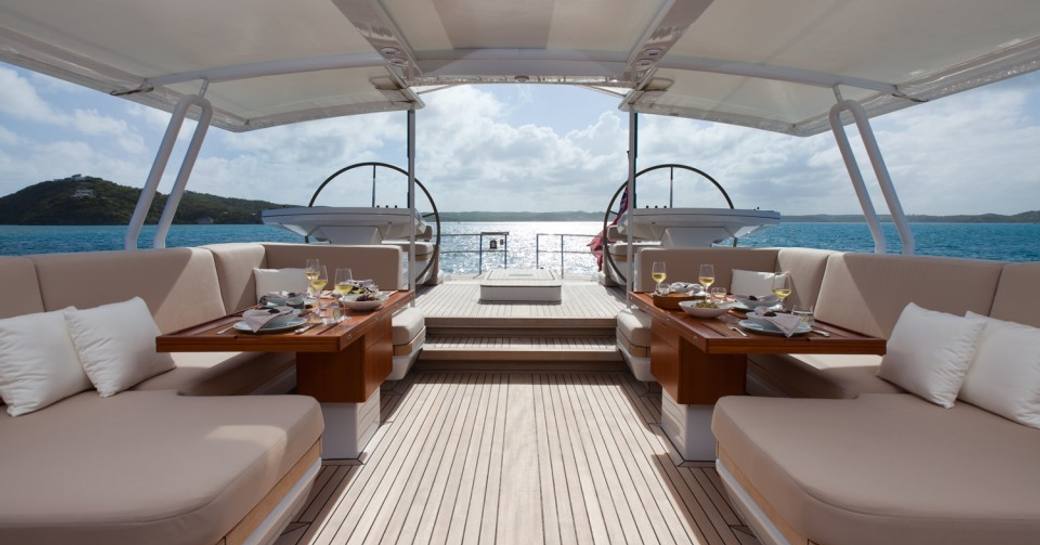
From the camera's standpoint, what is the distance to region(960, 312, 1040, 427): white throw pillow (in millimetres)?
1629

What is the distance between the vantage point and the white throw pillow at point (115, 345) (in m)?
1.88

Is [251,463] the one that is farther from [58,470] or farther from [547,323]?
[547,323]

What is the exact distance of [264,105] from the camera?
4293 millimetres

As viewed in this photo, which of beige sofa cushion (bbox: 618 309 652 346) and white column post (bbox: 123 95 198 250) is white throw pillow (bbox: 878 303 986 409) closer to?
beige sofa cushion (bbox: 618 309 652 346)

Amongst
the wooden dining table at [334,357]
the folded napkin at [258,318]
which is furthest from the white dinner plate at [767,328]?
the folded napkin at [258,318]

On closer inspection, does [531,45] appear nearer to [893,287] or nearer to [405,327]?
[405,327]

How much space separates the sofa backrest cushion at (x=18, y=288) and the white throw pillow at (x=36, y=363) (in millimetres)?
203

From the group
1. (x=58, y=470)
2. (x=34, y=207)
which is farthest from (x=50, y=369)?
(x=34, y=207)

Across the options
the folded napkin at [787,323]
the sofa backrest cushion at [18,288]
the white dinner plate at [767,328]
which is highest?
the sofa backrest cushion at [18,288]

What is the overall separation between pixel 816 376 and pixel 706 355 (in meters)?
0.48

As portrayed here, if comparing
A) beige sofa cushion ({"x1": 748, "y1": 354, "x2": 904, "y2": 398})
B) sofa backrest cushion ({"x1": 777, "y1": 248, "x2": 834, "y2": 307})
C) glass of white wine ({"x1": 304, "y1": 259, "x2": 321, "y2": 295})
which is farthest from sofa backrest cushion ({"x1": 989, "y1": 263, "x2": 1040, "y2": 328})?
glass of white wine ({"x1": 304, "y1": 259, "x2": 321, "y2": 295})

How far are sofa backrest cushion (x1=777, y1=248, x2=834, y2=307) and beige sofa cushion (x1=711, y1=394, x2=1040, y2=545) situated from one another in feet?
5.00

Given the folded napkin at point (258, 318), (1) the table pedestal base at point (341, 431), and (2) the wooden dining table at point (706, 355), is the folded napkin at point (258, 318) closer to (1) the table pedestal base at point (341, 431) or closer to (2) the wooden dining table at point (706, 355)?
(1) the table pedestal base at point (341, 431)

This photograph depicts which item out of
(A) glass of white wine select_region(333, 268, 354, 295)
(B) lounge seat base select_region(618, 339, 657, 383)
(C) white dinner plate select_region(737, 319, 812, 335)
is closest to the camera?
(C) white dinner plate select_region(737, 319, 812, 335)
